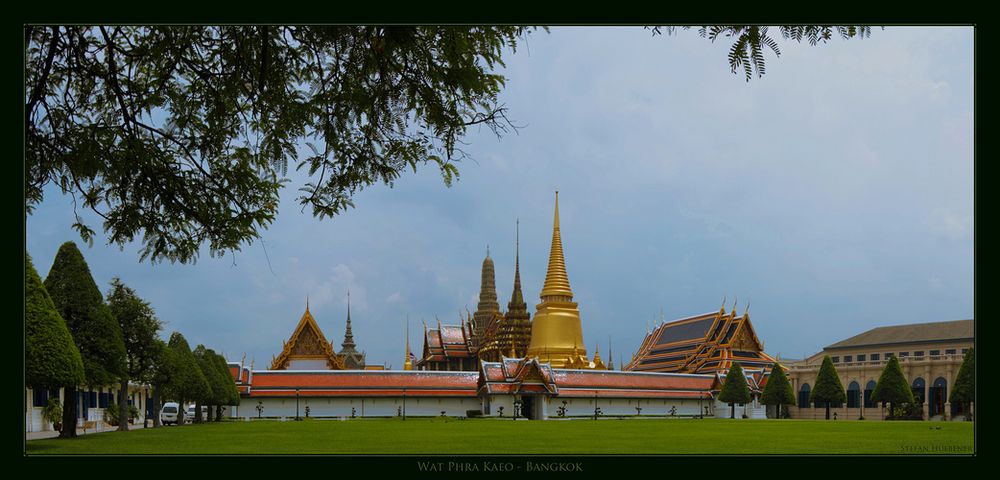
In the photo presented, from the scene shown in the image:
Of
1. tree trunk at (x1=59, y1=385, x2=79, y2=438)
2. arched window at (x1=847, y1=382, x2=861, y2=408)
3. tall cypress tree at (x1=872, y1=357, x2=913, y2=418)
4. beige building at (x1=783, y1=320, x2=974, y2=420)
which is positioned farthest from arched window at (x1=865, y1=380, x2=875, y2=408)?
tree trunk at (x1=59, y1=385, x2=79, y2=438)

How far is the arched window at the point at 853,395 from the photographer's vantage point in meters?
54.3

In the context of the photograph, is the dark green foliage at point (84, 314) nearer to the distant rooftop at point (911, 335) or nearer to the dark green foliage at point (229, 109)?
the dark green foliage at point (229, 109)

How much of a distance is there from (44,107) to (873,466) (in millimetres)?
8140

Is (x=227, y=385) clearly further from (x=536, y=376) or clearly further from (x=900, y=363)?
(x=900, y=363)

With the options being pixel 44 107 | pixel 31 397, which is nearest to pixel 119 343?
pixel 31 397

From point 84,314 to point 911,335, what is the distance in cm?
4681

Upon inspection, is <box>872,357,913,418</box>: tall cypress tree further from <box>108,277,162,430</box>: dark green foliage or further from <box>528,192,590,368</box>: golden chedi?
<box>108,277,162,430</box>: dark green foliage

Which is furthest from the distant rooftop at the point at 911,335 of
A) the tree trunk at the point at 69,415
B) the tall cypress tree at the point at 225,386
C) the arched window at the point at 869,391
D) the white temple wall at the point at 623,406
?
the tree trunk at the point at 69,415

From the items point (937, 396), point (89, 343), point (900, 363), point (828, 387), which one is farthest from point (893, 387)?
point (89, 343)

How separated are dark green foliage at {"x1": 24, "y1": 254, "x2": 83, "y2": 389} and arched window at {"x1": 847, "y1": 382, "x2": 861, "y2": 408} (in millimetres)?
47702

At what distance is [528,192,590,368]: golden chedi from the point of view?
6312 centimetres

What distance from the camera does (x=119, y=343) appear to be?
77.5ft

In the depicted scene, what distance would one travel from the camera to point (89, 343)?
23.0m

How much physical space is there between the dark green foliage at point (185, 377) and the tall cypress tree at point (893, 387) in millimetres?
33433
